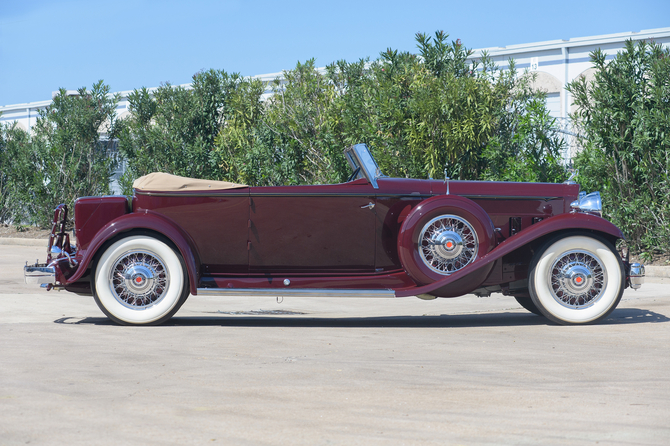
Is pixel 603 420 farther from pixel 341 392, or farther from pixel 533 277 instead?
pixel 533 277

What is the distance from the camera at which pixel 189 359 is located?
15.1 feet

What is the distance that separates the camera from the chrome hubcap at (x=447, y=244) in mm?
6137

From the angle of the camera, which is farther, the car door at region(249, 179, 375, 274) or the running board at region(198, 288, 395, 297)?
the car door at region(249, 179, 375, 274)

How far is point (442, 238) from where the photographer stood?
6.13 m

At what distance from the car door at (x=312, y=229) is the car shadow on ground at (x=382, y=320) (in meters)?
0.60

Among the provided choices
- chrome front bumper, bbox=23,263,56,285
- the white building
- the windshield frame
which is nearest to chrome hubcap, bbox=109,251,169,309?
chrome front bumper, bbox=23,263,56,285

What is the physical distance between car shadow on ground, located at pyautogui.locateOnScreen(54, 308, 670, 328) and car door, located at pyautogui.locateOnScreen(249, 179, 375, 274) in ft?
1.98

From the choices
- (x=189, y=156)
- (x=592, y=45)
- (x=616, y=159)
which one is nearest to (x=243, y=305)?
(x=616, y=159)

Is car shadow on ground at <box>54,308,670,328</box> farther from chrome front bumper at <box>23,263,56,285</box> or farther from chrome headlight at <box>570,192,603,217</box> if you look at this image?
chrome headlight at <box>570,192,603,217</box>

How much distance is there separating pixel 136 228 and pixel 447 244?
9.12 ft

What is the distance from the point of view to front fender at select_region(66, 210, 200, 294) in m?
6.08

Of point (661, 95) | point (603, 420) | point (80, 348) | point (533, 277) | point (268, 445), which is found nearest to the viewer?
point (268, 445)

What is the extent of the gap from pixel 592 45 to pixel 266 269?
14277mm

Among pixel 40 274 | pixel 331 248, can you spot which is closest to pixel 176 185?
pixel 40 274
